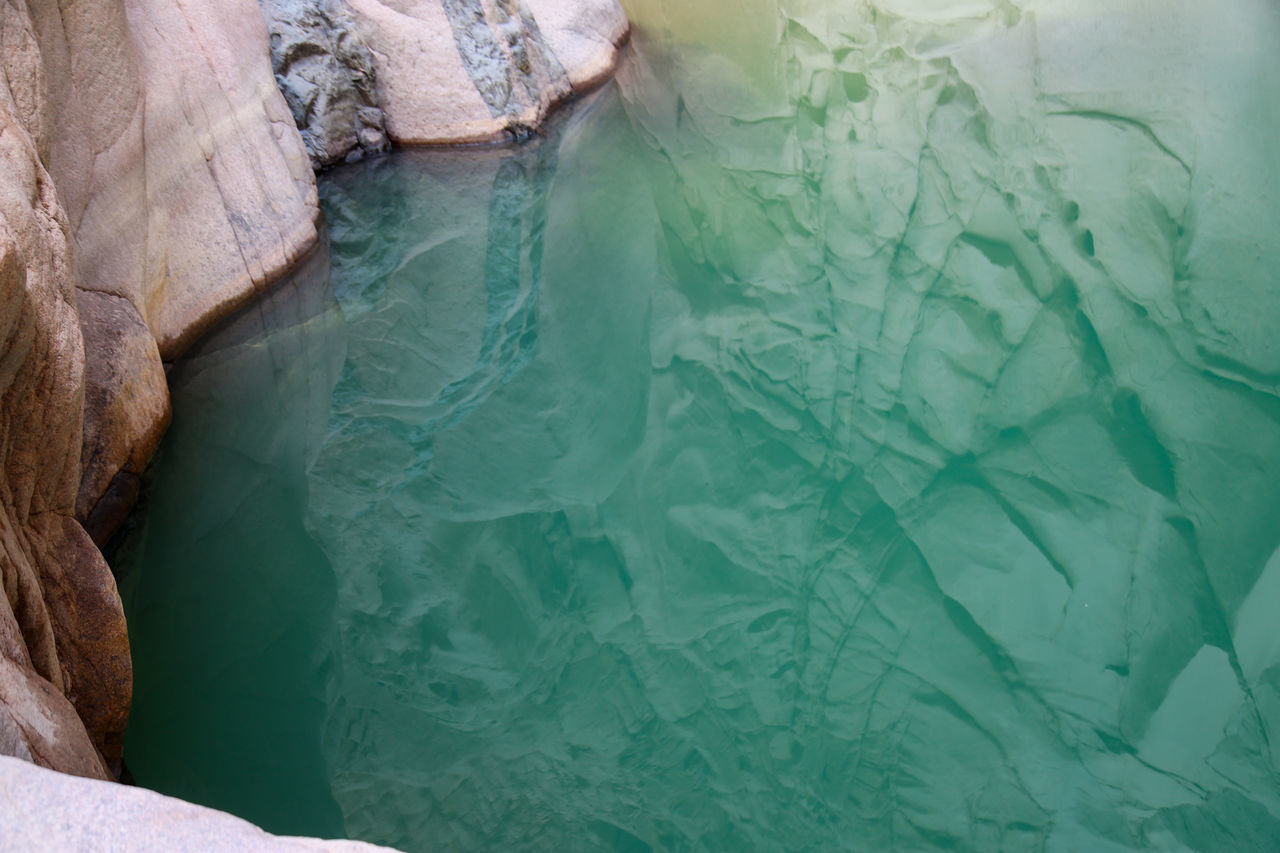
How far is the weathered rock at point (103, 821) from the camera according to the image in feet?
3.27

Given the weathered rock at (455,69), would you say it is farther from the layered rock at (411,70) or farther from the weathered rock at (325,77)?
the weathered rock at (325,77)

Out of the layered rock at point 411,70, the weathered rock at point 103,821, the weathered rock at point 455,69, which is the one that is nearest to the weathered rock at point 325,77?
the layered rock at point 411,70

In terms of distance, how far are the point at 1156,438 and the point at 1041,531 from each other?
0.66m

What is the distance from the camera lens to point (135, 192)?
2.96 m

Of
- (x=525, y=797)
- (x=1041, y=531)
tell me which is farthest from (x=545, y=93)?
(x=525, y=797)

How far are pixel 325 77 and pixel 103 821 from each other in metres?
3.98

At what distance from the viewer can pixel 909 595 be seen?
8.06 feet

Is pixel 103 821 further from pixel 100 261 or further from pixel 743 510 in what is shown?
pixel 100 261

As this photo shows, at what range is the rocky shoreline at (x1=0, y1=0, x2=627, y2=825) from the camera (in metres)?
1.72

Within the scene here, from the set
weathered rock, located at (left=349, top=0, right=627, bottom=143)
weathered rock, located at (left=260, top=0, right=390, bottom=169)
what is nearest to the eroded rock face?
weathered rock, located at (left=260, top=0, right=390, bottom=169)

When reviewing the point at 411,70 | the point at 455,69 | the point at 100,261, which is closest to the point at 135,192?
the point at 100,261

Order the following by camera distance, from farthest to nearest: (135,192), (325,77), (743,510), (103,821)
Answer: (325,77), (135,192), (743,510), (103,821)

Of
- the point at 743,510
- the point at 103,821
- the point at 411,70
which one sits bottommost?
the point at 743,510

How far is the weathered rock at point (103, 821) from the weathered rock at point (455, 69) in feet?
13.5
